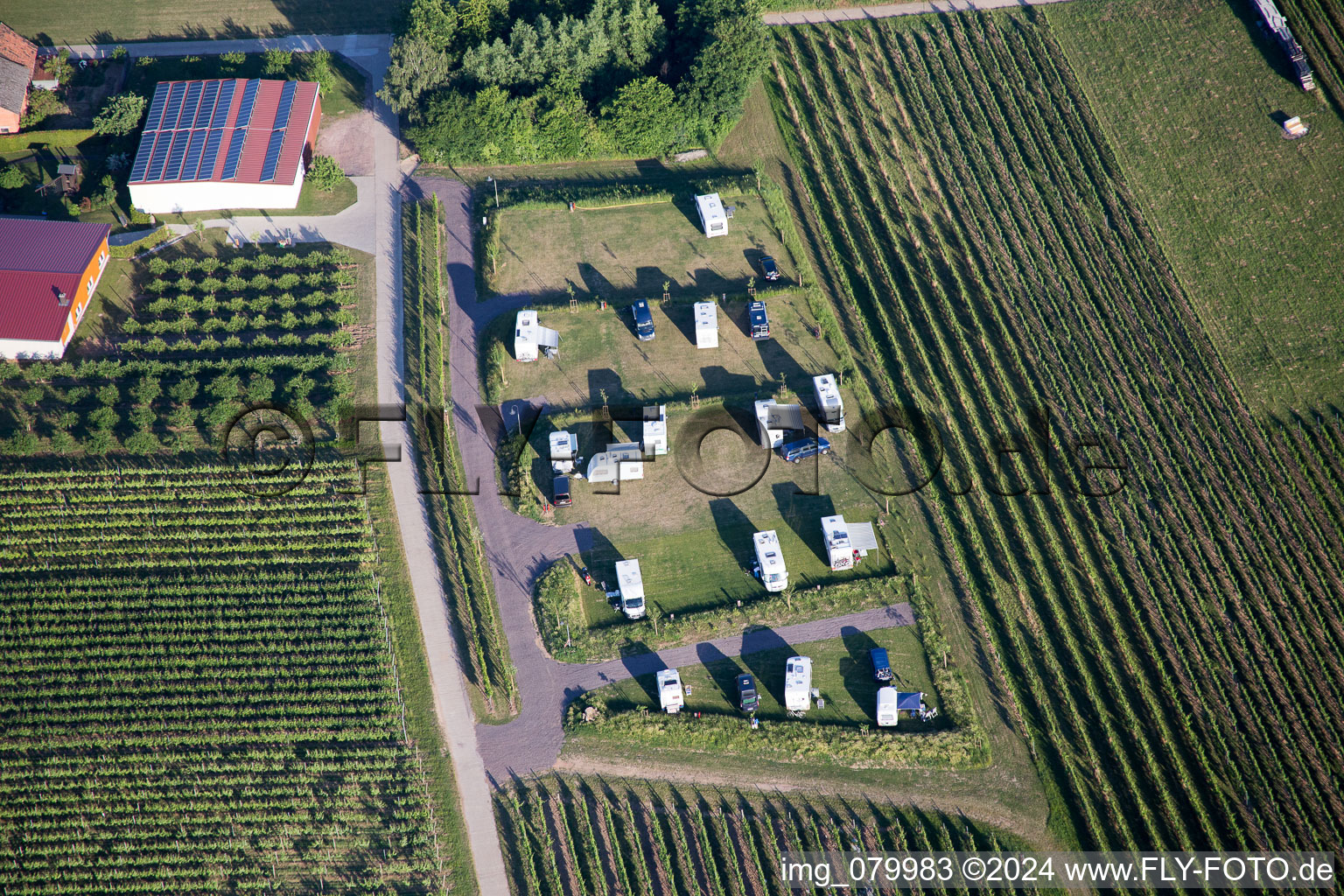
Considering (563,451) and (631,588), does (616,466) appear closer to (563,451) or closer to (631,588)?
(563,451)

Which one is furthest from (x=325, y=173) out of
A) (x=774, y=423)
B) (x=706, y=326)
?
(x=774, y=423)

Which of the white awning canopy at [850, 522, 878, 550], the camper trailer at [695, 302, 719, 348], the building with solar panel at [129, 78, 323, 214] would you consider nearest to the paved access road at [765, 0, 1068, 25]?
the camper trailer at [695, 302, 719, 348]

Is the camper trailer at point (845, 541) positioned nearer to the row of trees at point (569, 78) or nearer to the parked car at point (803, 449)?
the parked car at point (803, 449)

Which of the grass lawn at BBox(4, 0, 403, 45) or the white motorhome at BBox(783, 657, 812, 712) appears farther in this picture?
the grass lawn at BBox(4, 0, 403, 45)

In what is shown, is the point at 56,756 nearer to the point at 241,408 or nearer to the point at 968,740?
the point at 241,408

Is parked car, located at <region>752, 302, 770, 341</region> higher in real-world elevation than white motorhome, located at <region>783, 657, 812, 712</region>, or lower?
higher

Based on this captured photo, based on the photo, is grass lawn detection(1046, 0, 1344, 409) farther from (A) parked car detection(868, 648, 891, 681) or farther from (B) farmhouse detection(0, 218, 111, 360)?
(B) farmhouse detection(0, 218, 111, 360)
